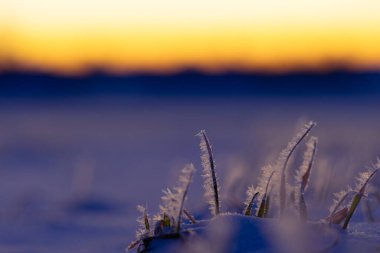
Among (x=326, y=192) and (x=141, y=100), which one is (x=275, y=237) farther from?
(x=141, y=100)

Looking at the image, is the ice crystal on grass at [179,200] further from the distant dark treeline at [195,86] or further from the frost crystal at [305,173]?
the distant dark treeline at [195,86]

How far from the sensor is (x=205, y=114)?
1602 centimetres

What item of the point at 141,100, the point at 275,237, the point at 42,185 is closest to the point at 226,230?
the point at 275,237

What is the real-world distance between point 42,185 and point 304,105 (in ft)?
39.5

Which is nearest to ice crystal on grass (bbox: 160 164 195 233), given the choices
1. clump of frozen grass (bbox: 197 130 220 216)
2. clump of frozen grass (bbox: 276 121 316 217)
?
clump of frozen grass (bbox: 197 130 220 216)

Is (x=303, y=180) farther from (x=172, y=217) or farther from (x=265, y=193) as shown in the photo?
(x=172, y=217)

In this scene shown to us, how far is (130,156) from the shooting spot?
26.9ft

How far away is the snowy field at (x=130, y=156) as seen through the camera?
8.66 ft

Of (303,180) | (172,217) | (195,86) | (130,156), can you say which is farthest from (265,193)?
(195,86)

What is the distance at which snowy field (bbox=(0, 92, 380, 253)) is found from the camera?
2.64 metres

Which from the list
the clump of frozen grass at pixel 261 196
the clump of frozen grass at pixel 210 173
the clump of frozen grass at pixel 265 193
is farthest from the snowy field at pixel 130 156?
the clump of frozen grass at pixel 210 173

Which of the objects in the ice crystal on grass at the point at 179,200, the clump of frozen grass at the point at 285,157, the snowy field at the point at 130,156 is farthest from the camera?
the snowy field at the point at 130,156

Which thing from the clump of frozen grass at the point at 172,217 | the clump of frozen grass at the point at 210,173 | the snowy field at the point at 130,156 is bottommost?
the clump of frozen grass at the point at 172,217

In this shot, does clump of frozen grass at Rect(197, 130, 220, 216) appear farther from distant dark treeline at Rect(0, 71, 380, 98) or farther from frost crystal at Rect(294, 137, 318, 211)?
distant dark treeline at Rect(0, 71, 380, 98)
